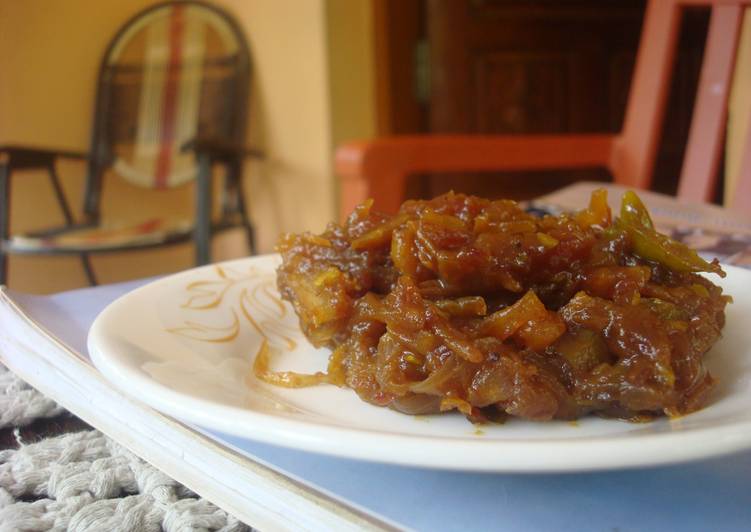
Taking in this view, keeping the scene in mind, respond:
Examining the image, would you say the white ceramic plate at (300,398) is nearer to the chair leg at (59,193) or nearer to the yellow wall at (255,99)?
the yellow wall at (255,99)

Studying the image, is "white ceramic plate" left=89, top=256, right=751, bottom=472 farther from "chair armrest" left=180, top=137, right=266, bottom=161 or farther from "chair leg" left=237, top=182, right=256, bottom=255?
"chair leg" left=237, top=182, right=256, bottom=255

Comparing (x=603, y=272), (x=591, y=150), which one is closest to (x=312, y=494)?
(x=603, y=272)

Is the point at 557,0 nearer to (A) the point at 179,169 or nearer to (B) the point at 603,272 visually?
(A) the point at 179,169

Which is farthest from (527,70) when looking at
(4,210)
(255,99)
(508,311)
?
(508,311)

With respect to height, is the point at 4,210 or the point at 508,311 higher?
the point at 508,311

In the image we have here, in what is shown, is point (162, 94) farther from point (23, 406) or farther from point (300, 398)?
point (300, 398)

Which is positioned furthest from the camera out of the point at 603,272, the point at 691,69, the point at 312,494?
the point at 691,69
